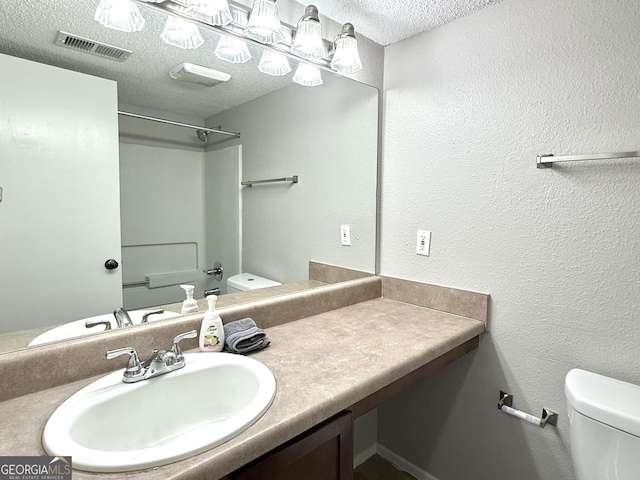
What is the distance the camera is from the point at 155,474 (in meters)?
0.60

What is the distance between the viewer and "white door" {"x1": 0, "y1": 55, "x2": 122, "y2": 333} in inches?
36.1

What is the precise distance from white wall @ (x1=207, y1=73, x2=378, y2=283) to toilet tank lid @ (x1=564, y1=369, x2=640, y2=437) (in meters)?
0.97

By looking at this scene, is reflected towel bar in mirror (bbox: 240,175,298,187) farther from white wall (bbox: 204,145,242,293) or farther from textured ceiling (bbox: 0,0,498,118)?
textured ceiling (bbox: 0,0,498,118)

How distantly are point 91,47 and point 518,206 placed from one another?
1.55 m

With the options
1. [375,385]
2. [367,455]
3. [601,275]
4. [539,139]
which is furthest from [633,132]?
[367,455]

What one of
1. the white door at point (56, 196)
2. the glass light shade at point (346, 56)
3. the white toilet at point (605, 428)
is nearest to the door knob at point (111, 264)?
the white door at point (56, 196)

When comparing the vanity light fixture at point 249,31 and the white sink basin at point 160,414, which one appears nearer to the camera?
the white sink basin at point 160,414

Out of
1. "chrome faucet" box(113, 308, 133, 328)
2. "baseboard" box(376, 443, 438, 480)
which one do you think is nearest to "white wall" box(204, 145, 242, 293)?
"chrome faucet" box(113, 308, 133, 328)

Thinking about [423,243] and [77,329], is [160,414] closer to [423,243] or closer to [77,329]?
[77,329]

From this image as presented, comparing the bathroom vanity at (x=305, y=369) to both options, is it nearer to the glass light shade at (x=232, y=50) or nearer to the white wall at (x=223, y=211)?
the white wall at (x=223, y=211)

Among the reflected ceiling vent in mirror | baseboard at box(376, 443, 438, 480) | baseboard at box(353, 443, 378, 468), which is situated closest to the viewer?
the reflected ceiling vent in mirror

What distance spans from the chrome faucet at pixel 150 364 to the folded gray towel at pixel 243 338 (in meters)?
0.16

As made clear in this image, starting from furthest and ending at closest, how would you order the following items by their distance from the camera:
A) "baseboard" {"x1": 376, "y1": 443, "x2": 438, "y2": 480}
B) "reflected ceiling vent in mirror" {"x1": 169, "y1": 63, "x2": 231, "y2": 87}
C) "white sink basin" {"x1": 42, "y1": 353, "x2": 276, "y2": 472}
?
1. "baseboard" {"x1": 376, "y1": 443, "x2": 438, "y2": 480}
2. "reflected ceiling vent in mirror" {"x1": 169, "y1": 63, "x2": 231, "y2": 87}
3. "white sink basin" {"x1": 42, "y1": 353, "x2": 276, "y2": 472}

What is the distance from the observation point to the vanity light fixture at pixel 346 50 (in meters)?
1.43
